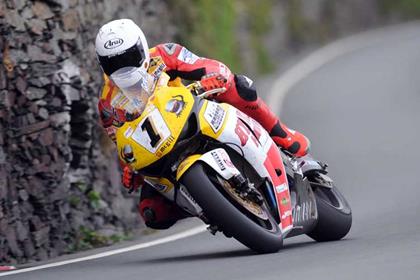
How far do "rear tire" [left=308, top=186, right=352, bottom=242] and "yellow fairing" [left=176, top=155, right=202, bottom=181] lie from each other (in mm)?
1588

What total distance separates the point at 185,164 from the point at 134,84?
70 cm

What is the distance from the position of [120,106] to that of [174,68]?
60 cm

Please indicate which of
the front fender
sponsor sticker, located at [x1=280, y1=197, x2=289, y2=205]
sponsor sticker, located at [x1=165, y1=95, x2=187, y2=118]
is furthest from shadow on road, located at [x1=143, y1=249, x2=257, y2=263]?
sponsor sticker, located at [x1=165, y1=95, x2=187, y2=118]

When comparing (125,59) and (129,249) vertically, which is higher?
(125,59)

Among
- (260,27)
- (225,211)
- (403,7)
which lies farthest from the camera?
(403,7)

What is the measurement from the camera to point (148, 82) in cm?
884

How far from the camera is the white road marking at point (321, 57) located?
80.5 ft

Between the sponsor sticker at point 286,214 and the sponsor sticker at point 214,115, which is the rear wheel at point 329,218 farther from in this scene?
the sponsor sticker at point 214,115

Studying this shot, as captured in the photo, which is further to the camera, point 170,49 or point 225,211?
point 170,49

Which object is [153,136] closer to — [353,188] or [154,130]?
[154,130]

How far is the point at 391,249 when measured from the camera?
8156 millimetres

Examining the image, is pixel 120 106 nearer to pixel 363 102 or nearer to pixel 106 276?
pixel 106 276

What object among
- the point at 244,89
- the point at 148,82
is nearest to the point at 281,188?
the point at 244,89

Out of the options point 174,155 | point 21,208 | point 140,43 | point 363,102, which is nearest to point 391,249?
point 174,155
